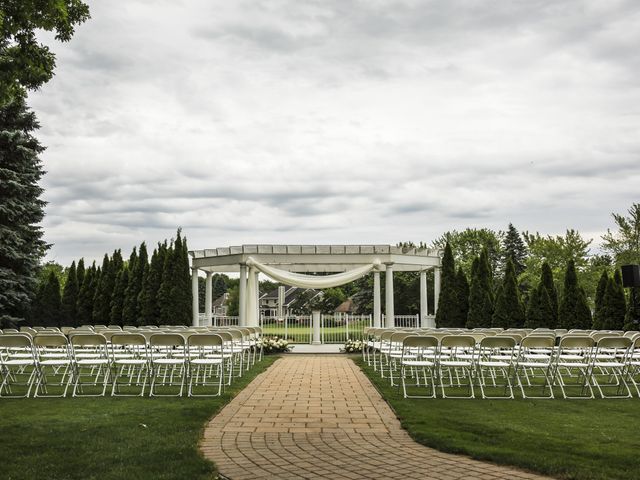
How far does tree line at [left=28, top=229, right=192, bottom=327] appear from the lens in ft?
77.0

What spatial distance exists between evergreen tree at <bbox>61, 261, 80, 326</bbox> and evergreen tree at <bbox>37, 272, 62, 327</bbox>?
23cm

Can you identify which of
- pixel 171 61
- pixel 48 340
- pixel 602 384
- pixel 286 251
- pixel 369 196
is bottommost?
pixel 602 384

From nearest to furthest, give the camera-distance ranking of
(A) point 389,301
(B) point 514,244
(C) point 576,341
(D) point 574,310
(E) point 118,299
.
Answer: (C) point 576,341 < (D) point 574,310 < (A) point 389,301 < (E) point 118,299 < (B) point 514,244

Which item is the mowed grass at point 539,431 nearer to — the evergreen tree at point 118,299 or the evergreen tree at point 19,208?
the evergreen tree at point 19,208

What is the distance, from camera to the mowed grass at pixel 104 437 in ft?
13.6

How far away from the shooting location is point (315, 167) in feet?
57.5

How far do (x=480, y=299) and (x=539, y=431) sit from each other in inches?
624

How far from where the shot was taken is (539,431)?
18.5 feet

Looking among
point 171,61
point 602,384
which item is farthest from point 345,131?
point 602,384

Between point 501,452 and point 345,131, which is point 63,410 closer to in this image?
point 501,452

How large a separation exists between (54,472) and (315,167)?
1400 cm

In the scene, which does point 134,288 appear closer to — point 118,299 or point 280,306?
point 118,299

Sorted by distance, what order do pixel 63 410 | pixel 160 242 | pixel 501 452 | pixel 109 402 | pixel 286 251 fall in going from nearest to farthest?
pixel 501 452 → pixel 63 410 → pixel 109 402 → pixel 286 251 → pixel 160 242

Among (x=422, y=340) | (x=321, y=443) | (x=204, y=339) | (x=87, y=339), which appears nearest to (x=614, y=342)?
(x=422, y=340)
